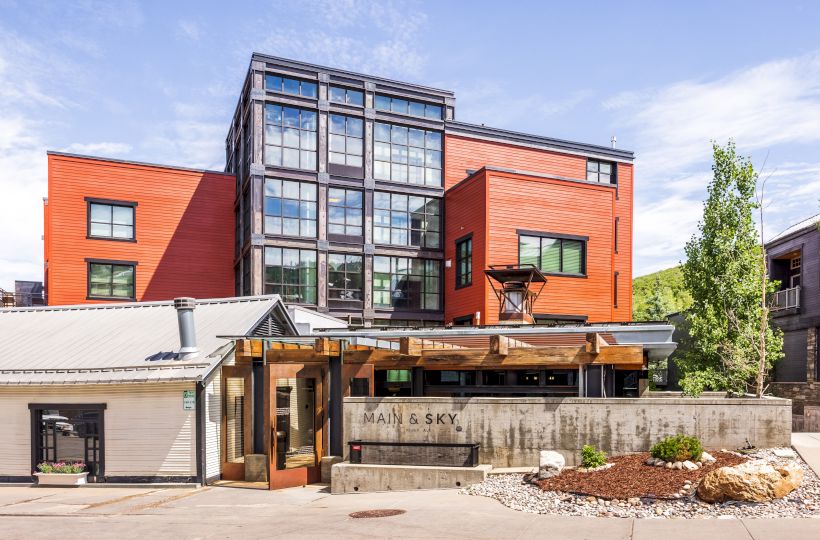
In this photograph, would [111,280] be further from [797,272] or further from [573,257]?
[797,272]

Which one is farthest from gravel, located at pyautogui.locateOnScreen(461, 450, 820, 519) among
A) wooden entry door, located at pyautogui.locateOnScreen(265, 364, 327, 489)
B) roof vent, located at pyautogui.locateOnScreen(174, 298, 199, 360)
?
roof vent, located at pyautogui.locateOnScreen(174, 298, 199, 360)

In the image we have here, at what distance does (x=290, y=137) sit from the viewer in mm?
39938

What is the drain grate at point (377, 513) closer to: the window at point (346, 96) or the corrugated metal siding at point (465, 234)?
the corrugated metal siding at point (465, 234)

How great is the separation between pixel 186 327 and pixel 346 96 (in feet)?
78.1

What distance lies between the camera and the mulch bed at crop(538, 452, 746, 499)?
13.8 m

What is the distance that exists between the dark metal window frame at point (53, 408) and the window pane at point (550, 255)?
23.4 m

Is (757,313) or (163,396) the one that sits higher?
(757,313)

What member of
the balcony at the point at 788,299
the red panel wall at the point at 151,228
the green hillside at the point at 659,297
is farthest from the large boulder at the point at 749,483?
the red panel wall at the point at 151,228

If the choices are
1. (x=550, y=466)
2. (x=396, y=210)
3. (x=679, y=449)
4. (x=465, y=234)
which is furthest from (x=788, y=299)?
(x=550, y=466)

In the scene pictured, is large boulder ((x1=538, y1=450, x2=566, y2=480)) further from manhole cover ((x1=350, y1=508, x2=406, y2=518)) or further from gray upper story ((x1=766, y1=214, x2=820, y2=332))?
gray upper story ((x1=766, y1=214, x2=820, y2=332))

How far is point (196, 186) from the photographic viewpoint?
43938 millimetres

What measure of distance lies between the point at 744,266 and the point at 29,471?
28.1 m

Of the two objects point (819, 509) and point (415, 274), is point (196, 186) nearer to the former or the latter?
point (415, 274)

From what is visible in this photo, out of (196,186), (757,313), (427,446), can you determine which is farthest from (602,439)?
(196,186)
